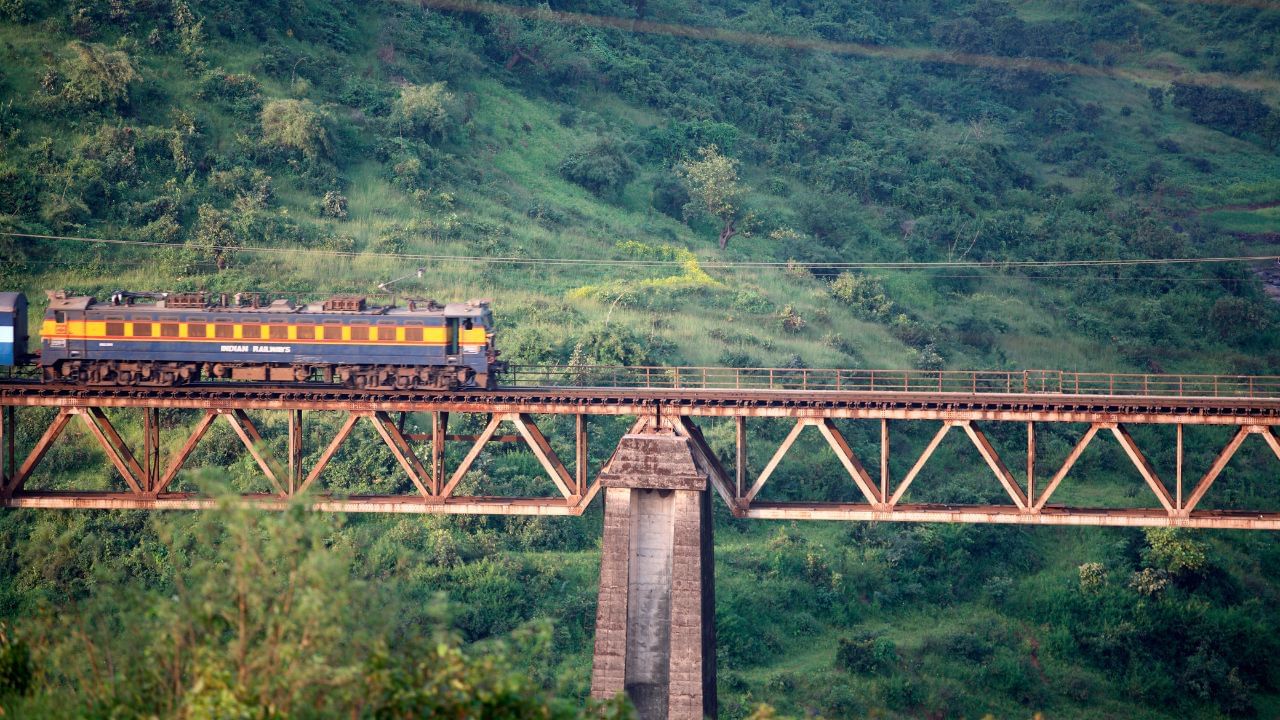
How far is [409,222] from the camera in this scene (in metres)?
71.1

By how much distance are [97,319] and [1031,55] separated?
87.6 meters

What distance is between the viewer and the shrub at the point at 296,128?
7325 cm

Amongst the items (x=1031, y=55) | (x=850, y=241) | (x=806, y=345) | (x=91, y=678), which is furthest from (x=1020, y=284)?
(x=91, y=678)

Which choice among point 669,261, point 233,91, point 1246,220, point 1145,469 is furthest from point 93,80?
point 1246,220

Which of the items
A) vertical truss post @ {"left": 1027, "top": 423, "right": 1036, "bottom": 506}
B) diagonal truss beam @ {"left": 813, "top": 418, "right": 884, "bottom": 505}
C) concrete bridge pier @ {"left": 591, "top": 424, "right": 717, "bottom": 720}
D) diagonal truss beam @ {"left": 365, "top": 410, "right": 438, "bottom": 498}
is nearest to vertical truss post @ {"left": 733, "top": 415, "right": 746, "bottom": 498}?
concrete bridge pier @ {"left": 591, "top": 424, "right": 717, "bottom": 720}

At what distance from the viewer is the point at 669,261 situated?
74.6 meters

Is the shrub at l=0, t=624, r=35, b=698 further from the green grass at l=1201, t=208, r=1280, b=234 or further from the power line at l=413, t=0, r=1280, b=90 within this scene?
the green grass at l=1201, t=208, r=1280, b=234

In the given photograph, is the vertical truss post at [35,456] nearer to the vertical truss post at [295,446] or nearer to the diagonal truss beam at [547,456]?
the vertical truss post at [295,446]

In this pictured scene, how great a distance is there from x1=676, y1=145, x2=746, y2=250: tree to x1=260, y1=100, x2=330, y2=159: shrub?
2248 cm

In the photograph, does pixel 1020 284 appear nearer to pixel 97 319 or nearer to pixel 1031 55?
pixel 1031 55

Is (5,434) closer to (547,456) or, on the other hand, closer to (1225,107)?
(547,456)

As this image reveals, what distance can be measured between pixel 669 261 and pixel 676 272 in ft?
5.60

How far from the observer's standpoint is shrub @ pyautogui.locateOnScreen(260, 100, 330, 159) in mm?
73250

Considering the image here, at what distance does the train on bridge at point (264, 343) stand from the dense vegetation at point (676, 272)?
6.52m
